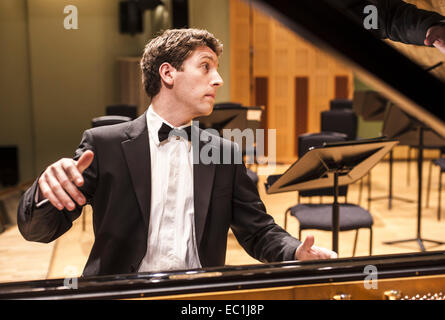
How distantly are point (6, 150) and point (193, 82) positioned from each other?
5.33 m

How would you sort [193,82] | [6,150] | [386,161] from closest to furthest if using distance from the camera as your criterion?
[193,82], [6,150], [386,161]

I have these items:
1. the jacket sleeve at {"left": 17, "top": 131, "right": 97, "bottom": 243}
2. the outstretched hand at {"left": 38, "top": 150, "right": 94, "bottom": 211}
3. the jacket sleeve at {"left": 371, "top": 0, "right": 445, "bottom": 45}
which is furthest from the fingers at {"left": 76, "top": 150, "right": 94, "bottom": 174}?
the jacket sleeve at {"left": 371, "top": 0, "right": 445, "bottom": 45}

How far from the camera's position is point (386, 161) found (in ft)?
26.6

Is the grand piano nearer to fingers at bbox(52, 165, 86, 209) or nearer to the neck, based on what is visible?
fingers at bbox(52, 165, 86, 209)

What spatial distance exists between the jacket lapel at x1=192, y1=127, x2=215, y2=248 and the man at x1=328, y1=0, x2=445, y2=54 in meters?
0.66

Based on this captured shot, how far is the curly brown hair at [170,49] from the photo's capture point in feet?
5.57

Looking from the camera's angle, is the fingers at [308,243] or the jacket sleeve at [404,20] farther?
the jacket sleeve at [404,20]

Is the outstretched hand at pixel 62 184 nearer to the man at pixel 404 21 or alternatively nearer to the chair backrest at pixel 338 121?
the man at pixel 404 21

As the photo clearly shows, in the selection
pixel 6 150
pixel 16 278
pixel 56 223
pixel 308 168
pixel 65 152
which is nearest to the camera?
pixel 56 223

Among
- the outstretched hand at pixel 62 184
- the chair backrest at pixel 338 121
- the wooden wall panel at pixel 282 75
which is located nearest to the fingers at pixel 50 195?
the outstretched hand at pixel 62 184

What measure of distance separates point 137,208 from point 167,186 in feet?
0.41

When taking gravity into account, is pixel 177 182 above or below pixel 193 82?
below
